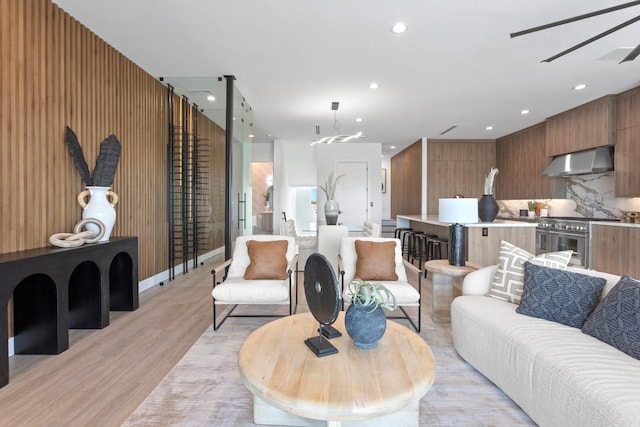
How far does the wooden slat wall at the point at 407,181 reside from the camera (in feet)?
29.0

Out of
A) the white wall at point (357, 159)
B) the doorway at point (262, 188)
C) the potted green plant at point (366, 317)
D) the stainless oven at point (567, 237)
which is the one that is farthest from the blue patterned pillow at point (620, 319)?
the doorway at point (262, 188)

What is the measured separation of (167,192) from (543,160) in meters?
7.29

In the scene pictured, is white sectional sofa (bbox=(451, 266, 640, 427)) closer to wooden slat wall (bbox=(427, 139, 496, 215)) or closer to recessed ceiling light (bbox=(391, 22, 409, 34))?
recessed ceiling light (bbox=(391, 22, 409, 34))

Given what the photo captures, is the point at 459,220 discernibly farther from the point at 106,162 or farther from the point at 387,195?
the point at 387,195

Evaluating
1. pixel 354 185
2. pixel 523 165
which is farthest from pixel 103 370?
pixel 523 165

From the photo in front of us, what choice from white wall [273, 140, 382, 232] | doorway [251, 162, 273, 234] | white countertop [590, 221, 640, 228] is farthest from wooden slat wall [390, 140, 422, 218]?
doorway [251, 162, 273, 234]

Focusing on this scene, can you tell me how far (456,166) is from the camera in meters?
8.53

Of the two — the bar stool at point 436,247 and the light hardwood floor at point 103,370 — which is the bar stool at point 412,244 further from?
the light hardwood floor at point 103,370

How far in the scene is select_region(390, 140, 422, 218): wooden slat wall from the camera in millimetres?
8836

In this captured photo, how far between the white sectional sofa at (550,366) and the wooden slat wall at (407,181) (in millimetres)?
6582

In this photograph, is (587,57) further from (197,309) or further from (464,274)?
(197,309)

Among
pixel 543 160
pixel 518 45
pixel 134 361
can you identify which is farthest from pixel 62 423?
pixel 543 160

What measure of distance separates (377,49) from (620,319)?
3.15 m

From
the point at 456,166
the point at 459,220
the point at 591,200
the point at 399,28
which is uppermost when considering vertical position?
the point at 399,28
